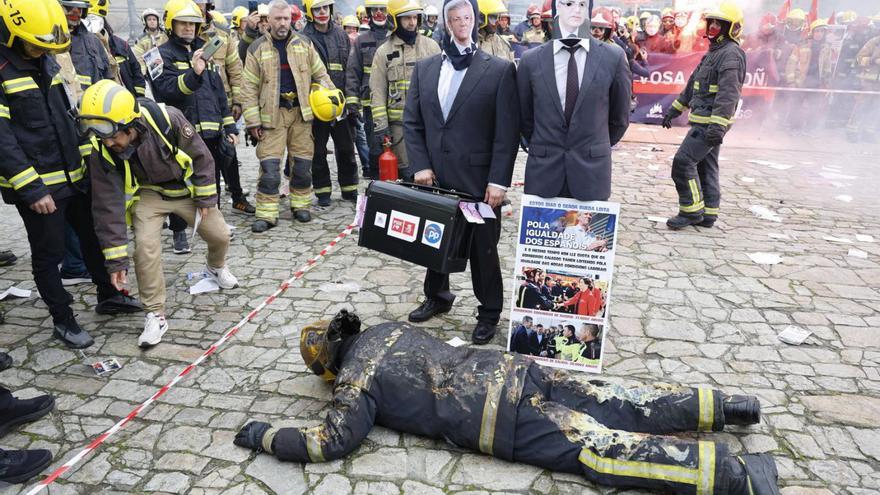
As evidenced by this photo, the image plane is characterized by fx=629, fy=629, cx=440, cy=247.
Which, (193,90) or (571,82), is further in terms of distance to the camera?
(193,90)

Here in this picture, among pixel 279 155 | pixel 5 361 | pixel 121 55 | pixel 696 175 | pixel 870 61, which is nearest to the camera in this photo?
pixel 5 361

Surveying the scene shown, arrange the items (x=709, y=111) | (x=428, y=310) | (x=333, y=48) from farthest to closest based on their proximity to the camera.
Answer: (x=333, y=48)
(x=709, y=111)
(x=428, y=310)

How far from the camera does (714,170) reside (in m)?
6.79

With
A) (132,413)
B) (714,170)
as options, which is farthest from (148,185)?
(714,170)

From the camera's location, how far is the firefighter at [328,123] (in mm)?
7156

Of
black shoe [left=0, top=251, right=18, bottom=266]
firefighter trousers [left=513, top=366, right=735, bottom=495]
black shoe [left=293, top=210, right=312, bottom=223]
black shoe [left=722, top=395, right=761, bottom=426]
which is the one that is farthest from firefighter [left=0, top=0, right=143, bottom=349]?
black shoe [left=722, top=395, right=761, bottom=426]

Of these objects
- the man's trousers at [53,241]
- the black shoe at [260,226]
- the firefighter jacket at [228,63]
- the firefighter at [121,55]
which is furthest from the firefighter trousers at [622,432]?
the firefighter jacket at [228,63]

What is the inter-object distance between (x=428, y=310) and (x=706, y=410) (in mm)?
2138

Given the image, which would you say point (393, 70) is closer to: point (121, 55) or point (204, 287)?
point (121, 55)

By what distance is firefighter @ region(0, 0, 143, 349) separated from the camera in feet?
12.5

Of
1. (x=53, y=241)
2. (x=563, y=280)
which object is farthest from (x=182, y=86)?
(x=563, y=280)

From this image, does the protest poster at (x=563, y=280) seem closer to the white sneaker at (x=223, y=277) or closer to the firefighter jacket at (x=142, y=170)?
the firefighter jacket at (x=142, y=170)

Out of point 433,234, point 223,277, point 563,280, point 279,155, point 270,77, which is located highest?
point 270,77

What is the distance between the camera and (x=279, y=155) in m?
6.83
